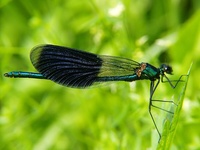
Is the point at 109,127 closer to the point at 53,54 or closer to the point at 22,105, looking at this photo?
the point at 53,54

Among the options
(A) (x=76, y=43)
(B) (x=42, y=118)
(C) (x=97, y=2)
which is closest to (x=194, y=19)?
(C) (x=97, y=2)

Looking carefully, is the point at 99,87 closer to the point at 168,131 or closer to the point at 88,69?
the point at 88,69

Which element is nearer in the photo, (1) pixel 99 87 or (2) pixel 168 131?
(2) pixel 168 131

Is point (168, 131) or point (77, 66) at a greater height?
point (77, 66)

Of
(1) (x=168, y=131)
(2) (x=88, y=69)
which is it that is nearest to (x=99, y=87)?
(2) (x=88, y=69)

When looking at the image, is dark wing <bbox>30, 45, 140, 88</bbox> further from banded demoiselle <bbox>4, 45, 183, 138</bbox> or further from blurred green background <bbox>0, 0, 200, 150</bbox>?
blurred green background <bbox>0, 0, 200, 150</bbox>

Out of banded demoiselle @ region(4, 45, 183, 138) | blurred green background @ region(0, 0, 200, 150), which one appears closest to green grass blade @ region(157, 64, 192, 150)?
blurred green background @ region(0, 0, 200, 150)
